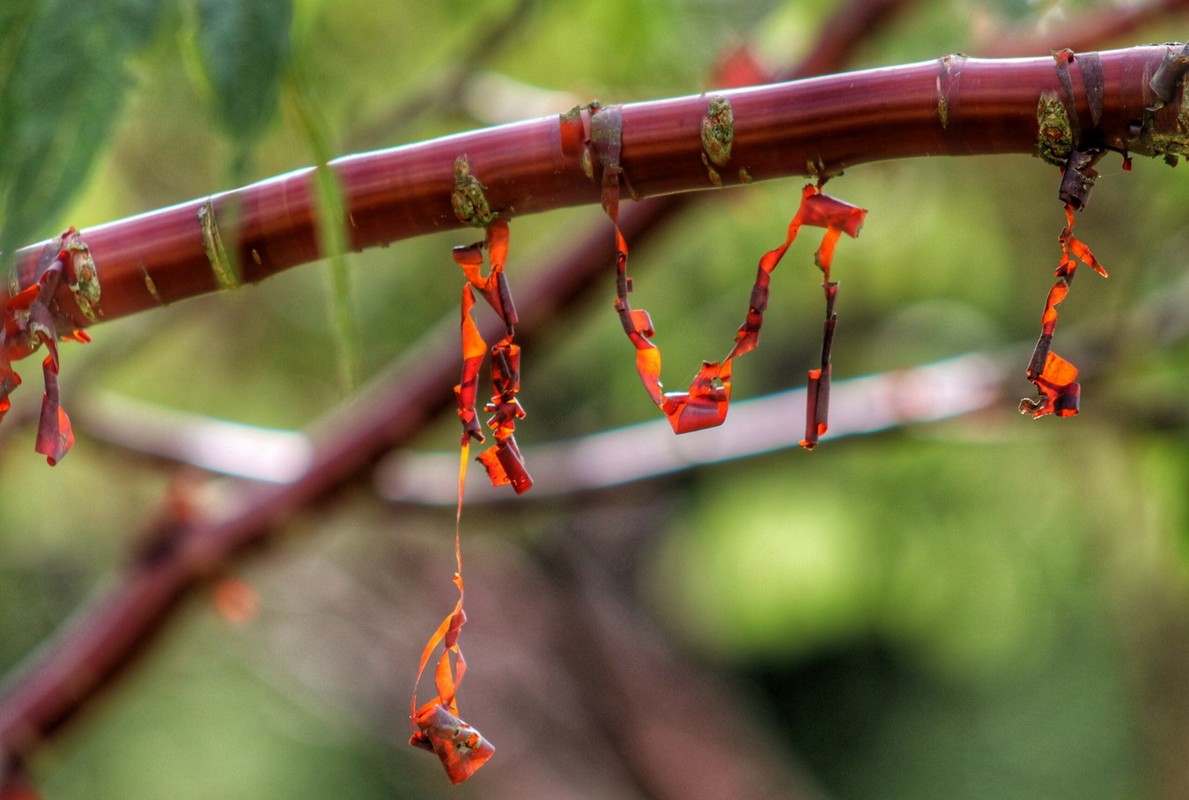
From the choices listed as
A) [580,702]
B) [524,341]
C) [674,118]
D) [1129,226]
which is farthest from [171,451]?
[580,702]

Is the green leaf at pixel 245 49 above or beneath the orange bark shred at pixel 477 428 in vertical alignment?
above

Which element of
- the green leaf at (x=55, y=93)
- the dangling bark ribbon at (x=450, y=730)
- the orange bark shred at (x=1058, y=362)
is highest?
the green leaf at (x=55, y=93)

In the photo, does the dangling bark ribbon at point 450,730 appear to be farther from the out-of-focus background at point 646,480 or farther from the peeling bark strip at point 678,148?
the out-of-focus background at point 646,480

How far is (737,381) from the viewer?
1511 millimetres

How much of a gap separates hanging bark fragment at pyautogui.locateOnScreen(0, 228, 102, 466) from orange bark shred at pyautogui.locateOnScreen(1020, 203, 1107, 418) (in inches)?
7.8

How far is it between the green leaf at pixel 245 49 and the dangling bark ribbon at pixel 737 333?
78 mm

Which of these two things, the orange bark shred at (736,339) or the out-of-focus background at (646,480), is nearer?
the orange bark shred at (736,339)

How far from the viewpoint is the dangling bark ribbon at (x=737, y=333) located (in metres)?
0.22

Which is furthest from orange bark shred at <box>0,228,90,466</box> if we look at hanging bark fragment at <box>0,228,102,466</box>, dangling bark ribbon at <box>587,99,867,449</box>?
dangling bark ribbon at <box>587,99,867,449</box>

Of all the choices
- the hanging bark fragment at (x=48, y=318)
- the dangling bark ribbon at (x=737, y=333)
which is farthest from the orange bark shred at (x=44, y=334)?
the dangling bark ribbon at (x=737, y=333)

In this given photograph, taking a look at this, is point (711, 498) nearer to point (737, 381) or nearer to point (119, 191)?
point (737, 381)

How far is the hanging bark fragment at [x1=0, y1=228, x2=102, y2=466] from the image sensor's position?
0.76 ft

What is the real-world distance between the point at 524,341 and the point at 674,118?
1.61ft

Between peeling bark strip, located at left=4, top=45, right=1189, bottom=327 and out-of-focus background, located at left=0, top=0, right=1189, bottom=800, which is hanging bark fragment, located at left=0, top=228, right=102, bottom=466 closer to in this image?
peeling bark strip, located at left=4, top=45, right=1189, bottom=327
